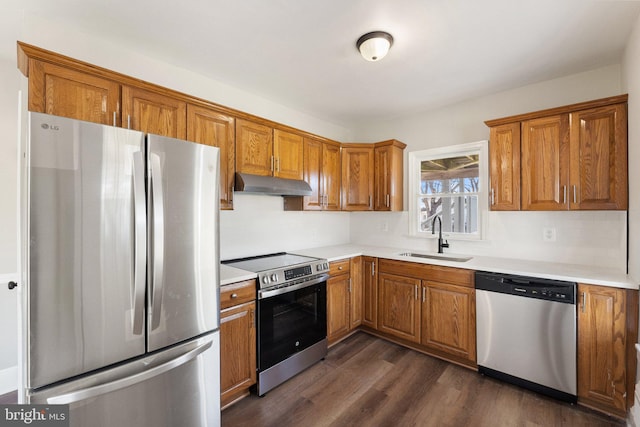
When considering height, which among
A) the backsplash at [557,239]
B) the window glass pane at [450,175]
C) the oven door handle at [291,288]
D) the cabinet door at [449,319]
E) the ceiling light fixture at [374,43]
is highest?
the ceiling light fixture at [374,43]

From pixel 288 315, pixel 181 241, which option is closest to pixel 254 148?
pixel 181 241

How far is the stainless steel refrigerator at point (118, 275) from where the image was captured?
1147 millimetres

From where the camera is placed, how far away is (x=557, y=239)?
254 centimetres

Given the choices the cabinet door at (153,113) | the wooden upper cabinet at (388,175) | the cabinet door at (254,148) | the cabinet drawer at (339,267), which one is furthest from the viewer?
the wooden upper cabinet at (388,175)

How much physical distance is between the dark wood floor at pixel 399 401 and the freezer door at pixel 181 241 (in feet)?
2.95

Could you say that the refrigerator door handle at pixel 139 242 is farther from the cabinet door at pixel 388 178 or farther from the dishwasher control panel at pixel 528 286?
the cabinet door at pixel 388 178

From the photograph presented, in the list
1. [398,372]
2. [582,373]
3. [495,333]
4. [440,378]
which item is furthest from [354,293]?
[582,373]

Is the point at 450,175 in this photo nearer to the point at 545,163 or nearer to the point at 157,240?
the point at 545,163

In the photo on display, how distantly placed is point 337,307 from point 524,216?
2106 mm

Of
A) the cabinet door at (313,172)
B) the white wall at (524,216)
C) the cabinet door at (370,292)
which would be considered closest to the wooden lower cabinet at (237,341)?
the cabinet door at (313,172)

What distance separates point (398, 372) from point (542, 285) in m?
1.40

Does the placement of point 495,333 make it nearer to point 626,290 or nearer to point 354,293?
point 626,290

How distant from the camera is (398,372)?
249cm

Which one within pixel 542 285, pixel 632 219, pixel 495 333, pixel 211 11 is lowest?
pixel 495 333
